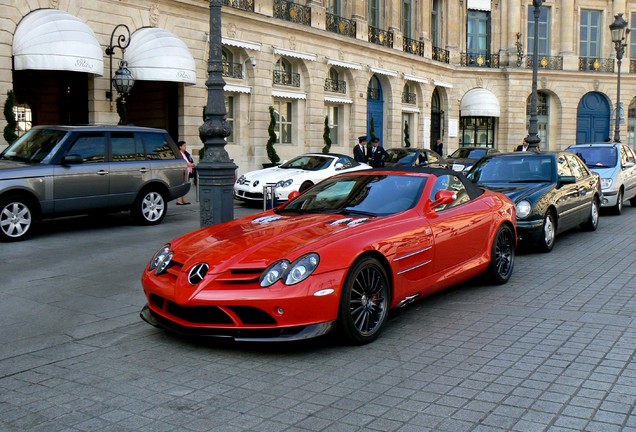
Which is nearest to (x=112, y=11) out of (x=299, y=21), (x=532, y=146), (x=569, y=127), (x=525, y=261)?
(x=299, y=21)

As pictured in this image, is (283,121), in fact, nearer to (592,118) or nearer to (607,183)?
(607,183)

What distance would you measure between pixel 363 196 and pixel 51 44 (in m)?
13.4

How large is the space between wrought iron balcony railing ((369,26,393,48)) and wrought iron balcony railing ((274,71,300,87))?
263 inches

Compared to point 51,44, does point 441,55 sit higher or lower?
higher

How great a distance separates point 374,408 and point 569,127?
147 ft

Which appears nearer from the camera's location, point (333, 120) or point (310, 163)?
point (310, 163)

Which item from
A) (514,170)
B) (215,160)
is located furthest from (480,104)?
(215,160)

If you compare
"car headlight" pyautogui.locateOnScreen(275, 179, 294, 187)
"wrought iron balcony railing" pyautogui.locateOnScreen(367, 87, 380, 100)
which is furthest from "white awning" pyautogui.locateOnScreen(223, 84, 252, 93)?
"wrought iron balcony railing" pyautogui.locateOnScreen(367, 87, 380, 100)

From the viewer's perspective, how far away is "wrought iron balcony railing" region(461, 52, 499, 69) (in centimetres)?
4388

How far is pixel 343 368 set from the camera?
5.27 metres

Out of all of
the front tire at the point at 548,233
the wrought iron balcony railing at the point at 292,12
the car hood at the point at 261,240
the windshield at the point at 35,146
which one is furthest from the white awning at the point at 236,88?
the car hood at the point at 261,240

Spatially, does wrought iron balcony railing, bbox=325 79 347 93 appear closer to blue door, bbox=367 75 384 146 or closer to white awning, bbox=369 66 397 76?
white awning, bbox=369 66 397 76

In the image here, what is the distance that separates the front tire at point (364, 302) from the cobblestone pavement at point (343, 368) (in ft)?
0.47

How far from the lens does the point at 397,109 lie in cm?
3578
